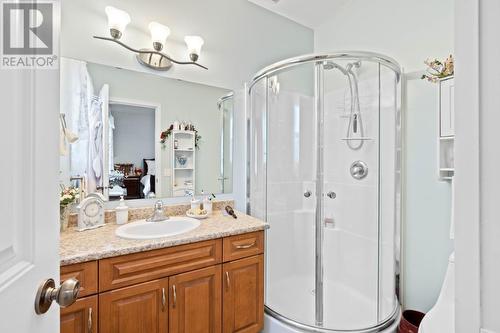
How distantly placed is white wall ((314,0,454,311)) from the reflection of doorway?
1.98 metres

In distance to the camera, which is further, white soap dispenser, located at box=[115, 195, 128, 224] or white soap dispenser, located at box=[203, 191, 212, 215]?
white soap dispenser, located at box=[203, 191, 212, 215]

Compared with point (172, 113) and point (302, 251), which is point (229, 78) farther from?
point (302, 251)

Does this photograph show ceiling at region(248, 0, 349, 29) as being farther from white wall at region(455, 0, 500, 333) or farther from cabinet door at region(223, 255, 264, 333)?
cabinet door at region(223, 255, 264, 333)

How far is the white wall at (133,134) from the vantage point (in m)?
1.69

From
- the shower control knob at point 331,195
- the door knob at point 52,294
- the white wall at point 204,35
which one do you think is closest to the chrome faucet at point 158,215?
the white wall at point 204,35

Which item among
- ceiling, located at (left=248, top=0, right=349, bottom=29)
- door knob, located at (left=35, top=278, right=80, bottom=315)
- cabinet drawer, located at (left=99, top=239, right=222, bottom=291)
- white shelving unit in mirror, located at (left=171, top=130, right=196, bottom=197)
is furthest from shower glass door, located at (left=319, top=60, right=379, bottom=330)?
door knob, located at (left=35, top=278, right=80, bottom=315)

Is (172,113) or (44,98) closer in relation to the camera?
(44,98)

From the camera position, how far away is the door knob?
1.68ft

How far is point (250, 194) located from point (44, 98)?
68.6 inches

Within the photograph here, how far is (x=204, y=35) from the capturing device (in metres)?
2.04

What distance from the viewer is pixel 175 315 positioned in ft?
4.26

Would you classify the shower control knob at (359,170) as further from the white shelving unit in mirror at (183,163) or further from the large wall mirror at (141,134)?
the white shelving unit in mirror at (183,163)

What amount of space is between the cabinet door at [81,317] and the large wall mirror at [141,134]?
749mm

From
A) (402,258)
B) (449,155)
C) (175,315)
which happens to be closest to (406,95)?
(449,155)
